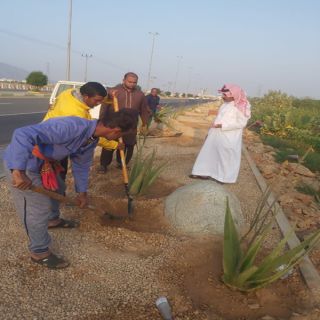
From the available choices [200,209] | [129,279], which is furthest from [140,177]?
[129,279]

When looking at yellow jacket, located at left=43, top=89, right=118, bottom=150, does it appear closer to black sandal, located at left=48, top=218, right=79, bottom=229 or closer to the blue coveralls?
the blue coveralls

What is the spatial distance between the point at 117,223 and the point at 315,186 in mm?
4624

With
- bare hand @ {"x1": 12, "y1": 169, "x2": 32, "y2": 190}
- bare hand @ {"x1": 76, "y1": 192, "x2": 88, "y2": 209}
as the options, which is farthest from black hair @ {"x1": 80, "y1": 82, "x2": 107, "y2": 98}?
bare hand @ {"x1": 12, "y1": 169, "x2": 32, "y2": 190}

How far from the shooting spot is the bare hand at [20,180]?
2.88m

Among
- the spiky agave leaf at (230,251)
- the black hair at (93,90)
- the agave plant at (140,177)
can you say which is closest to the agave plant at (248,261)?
the spiky agave leaf at (230,251)

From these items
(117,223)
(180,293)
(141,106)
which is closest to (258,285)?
(180,293)

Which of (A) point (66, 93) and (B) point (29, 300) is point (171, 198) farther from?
(B) point (29, 300)

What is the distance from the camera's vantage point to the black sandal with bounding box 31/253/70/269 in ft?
11.1

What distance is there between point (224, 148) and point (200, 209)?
7.35 feet

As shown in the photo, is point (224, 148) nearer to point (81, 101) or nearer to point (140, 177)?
point (140, 177)

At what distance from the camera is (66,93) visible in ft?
13.5

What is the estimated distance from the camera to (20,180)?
2.89 metres

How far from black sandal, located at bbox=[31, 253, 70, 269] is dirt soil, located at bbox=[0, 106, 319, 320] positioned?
5 cm

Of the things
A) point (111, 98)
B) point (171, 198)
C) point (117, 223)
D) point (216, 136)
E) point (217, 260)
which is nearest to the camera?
point (217, 260)
